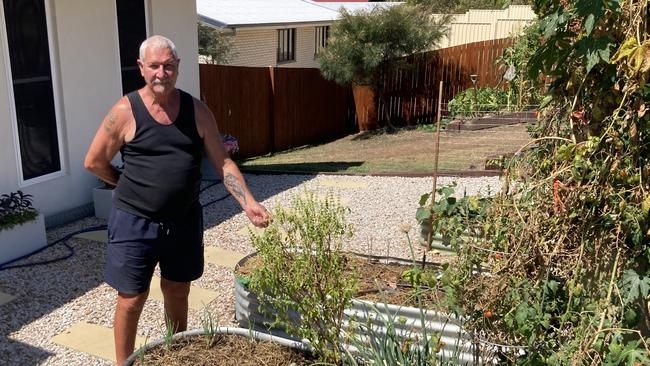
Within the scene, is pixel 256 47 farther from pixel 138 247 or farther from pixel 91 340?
pixel 138 247

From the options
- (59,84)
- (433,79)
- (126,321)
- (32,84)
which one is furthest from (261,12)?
(126,321)

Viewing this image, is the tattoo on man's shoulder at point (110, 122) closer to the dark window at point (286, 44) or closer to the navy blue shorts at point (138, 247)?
→ the navy blue shorts at point (138, 247)

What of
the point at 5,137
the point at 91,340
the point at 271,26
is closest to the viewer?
the point at 91,340

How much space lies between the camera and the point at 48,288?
4.59 meters

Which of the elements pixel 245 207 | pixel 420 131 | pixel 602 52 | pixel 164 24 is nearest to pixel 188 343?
pixel 245 207

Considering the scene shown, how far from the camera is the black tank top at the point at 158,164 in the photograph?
9.52 ft

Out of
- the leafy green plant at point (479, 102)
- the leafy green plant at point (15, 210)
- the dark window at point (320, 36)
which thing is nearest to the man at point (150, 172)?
→ the leafy green plant at point (15, 210)

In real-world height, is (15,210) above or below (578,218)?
below

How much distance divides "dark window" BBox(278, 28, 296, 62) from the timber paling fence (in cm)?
566

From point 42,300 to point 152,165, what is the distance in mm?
2151

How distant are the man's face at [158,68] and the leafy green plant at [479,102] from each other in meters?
10.3

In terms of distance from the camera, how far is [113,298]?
446 centimetres

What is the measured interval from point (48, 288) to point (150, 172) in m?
2.28

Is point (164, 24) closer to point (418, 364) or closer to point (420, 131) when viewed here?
point (418, 364)
